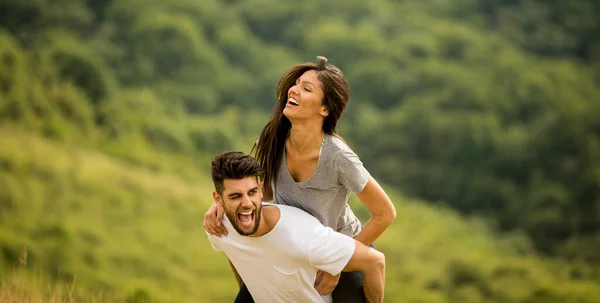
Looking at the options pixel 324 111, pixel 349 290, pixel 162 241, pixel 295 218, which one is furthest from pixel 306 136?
pixel 162 241

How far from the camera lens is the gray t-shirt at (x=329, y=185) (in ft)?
8.55

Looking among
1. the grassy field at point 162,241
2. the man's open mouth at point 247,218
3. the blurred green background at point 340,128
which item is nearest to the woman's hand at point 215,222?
the man's open mouth at point 247,218

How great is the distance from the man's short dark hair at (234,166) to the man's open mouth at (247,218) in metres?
0.10

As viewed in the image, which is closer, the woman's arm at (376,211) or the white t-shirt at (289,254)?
the white t-shirt at (289,254)

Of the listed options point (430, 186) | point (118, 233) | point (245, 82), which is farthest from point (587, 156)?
point (118, 233)

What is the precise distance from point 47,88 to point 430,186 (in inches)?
442

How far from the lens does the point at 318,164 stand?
2.66 metres

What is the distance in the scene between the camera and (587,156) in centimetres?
2397

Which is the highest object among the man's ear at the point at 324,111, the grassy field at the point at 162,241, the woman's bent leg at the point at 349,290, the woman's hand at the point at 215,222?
the man's ear at the point at 324,111

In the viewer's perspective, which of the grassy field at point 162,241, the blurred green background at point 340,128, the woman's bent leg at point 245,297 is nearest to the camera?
the woman's bent leg at point 245,297

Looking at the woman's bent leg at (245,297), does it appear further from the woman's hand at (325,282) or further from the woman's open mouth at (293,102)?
the woman's open mouth at (293,102)

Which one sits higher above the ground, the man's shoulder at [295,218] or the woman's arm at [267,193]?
the man's shoulder at [295,218]

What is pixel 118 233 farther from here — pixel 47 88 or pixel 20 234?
pixel 47 88

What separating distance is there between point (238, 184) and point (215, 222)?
21 cm
